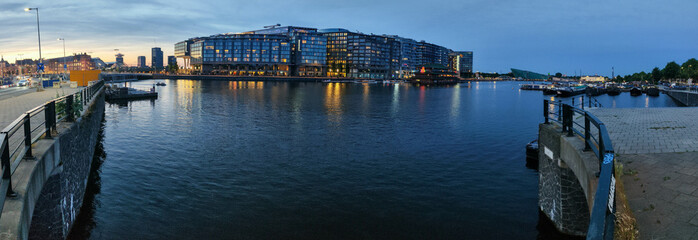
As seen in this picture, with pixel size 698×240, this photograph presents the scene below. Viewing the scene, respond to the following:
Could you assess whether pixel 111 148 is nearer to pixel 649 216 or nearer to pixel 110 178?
pixel 110 178

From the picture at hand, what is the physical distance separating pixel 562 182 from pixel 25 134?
47.6ft


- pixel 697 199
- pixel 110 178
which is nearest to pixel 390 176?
pixel 110 178

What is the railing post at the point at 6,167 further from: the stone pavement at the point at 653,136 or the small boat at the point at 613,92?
the small boat at the point at 613,92

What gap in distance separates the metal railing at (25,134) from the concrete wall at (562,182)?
1251 cm

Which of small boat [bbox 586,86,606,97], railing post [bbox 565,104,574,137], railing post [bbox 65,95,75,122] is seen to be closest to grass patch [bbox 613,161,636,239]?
railing post [bbox 565,104,574,137]

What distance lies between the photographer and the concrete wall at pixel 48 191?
26.9 ft

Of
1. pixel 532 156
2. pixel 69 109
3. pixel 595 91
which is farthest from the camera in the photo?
pixel 595 91

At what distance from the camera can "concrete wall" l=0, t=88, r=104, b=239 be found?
820 cm

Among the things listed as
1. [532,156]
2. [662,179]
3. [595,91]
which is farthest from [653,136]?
[595,91]

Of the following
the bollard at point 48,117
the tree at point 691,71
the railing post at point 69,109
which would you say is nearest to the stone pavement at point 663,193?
the bollard at point 48,117

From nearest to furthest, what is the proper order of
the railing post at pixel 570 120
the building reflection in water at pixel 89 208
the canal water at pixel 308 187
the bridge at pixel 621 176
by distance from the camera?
the bridge at pixel 621 176, the railing post at pixel 570 120, the building reflection in water at pixel 89 208, the canal water at pixel 308 187

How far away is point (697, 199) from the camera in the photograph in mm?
7582

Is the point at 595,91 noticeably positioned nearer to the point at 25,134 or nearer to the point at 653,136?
the point at 653,136

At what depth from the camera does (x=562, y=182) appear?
1338 centimetres
